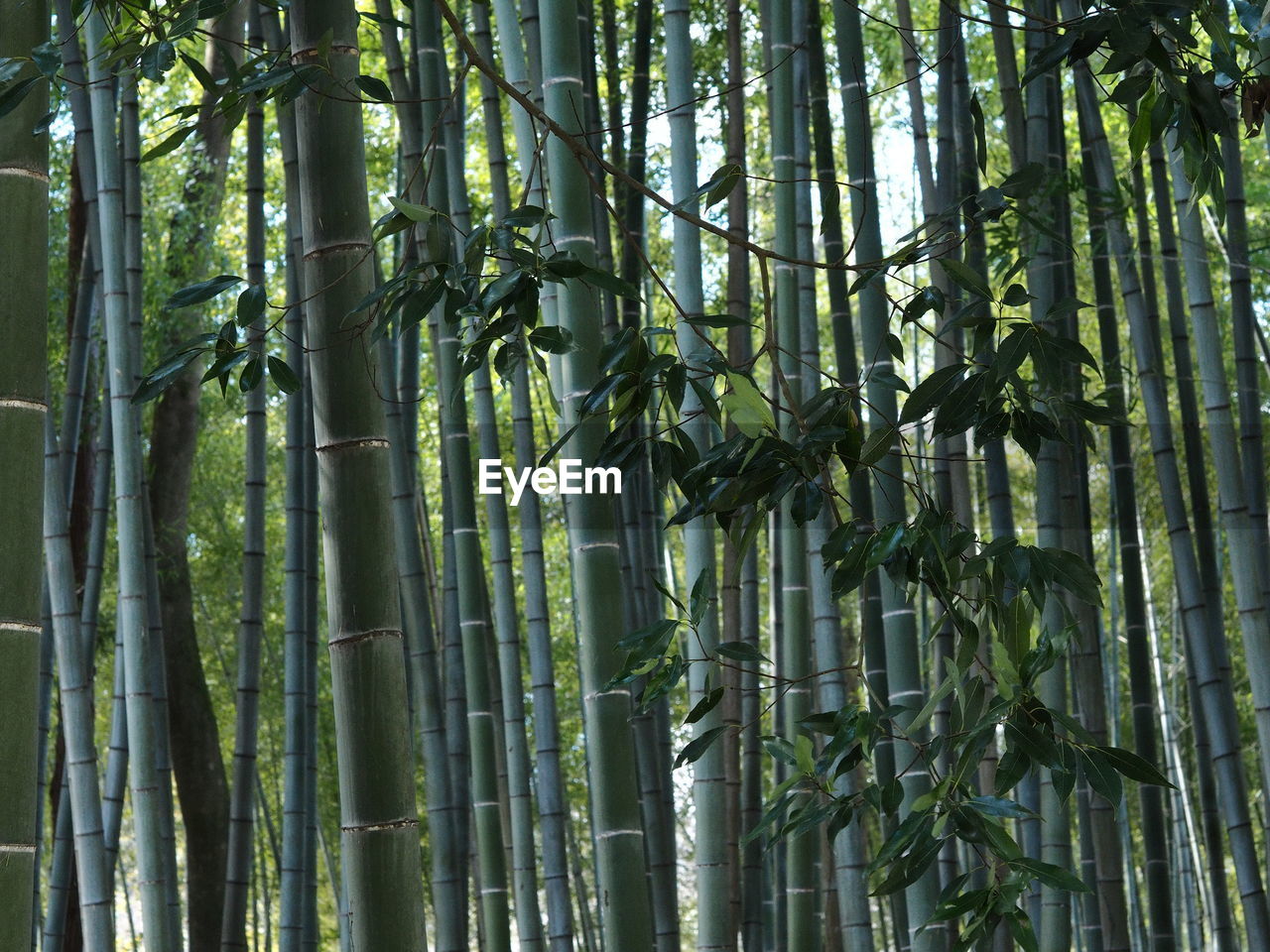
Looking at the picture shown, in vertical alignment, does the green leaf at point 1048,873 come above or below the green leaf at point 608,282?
below

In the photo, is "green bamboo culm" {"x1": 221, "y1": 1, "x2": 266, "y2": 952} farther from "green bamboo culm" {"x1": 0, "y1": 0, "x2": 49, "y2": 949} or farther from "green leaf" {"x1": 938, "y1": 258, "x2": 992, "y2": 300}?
"green leaf" {"x1": 938, "y1": 258, "x2": 992, "y2": 300}

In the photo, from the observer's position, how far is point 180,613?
5848 mm

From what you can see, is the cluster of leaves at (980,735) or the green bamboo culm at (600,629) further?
the green bamboo culm at (600,629)

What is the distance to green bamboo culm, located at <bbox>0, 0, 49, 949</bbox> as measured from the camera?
116 cm

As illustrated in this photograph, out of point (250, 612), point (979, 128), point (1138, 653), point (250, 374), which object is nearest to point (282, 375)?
point (250, 374)

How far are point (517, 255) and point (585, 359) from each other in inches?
26.6

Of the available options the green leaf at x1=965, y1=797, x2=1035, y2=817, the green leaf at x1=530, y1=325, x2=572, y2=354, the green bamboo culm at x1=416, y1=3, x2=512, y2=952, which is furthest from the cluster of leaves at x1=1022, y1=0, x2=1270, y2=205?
the green bamboo culm at x1=416, y1=3, x2=512, y2=952

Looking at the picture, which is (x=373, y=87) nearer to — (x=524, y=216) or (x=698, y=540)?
(x=524, y=216)

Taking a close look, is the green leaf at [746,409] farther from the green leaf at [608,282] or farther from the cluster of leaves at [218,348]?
the cluster of leaves at [218,348]

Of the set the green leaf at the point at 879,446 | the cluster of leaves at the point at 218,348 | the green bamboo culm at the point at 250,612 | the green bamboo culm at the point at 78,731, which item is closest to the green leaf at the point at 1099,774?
the green leaf at the point at 879,446

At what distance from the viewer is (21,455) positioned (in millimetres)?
1192


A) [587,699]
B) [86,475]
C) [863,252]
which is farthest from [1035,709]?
[86,475]

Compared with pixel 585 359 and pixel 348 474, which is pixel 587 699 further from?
pixel 348 474

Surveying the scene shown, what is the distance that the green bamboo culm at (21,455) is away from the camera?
116cm
